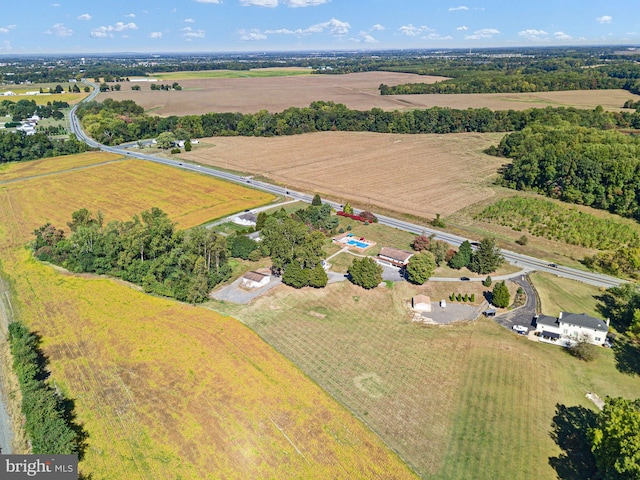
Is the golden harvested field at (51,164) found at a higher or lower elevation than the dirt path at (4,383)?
higher

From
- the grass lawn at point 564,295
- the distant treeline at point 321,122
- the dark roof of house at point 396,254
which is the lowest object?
the grass lawn at point 564,295

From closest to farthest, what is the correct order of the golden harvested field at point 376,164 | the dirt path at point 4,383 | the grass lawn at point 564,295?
1. the dirt path at point 4,383
2. the grass lawn at point 564,295
3. the golden harvested field at point 376,164

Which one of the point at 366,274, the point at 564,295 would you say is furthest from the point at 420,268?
the point at 564,295

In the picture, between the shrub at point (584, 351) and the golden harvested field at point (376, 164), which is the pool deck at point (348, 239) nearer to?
the golden harvested field at point (376, 164)

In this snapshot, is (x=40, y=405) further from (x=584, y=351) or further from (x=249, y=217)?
(x=249, y=217)

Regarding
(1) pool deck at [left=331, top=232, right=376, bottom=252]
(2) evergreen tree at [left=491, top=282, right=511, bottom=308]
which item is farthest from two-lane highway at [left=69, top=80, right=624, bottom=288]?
(2) evergreen tree at [left=491, top=282, right=511, bottom=308]

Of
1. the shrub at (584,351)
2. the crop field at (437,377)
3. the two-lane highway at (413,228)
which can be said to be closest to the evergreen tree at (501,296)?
the crop field at (437,377)

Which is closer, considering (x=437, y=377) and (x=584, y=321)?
(x=437, y=377)
